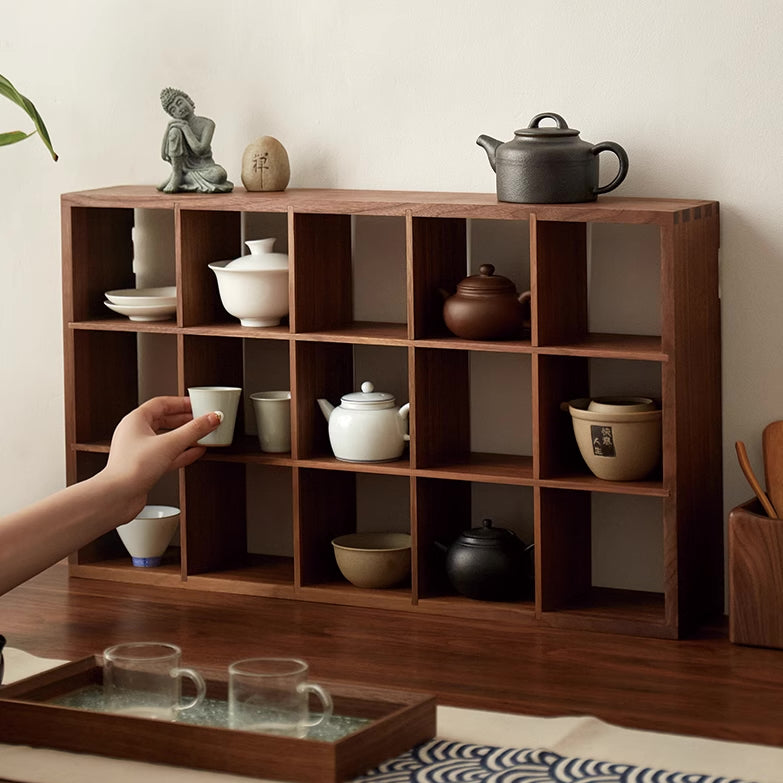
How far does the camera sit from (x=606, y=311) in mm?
2855

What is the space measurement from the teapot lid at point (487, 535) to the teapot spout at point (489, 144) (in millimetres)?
662

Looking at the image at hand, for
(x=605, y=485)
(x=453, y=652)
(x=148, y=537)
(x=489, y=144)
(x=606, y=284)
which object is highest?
(x=489, y=144)

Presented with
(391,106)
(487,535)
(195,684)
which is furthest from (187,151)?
(195,684)

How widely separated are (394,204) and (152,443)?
0.61 m

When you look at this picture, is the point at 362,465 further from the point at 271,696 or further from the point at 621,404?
the point at 271,696

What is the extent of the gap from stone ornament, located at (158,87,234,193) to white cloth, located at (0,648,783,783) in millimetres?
1244

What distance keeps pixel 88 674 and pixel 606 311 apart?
1.29 meters

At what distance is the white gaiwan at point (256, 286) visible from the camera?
2.85 m

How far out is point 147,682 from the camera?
192 centimetres

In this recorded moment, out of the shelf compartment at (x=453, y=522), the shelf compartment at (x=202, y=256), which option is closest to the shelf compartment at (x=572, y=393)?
the shelf compartment at (x=453, y=522)

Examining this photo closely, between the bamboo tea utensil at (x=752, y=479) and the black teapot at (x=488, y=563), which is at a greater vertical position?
the bamboo tea utensil at (x=752, y=479)

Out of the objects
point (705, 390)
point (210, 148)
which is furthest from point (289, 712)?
point (210, 148)

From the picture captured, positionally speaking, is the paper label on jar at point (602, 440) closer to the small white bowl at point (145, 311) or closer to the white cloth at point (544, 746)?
the white cloth at point (544, 746)

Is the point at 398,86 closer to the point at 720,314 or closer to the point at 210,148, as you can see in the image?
the point at 210,148
